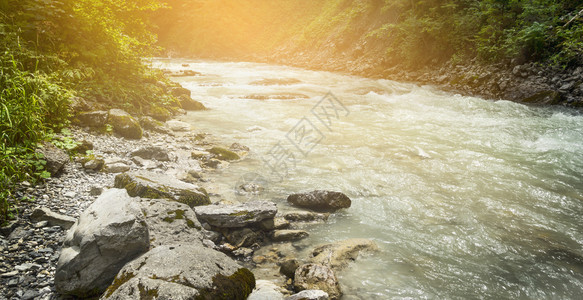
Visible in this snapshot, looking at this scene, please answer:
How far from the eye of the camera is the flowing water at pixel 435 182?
3.36 m

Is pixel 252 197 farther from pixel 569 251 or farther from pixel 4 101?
pixel 569 251

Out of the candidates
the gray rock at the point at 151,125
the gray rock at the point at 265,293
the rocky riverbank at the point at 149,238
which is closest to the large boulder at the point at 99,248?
the rocky riverbank at the point at 149,238

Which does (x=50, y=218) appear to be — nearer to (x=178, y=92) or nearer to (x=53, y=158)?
(x=53, y=158)

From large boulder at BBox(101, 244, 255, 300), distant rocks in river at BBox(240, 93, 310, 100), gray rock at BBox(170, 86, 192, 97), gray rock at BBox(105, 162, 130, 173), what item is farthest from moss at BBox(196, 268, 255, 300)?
distant rocks in river at BBox(240, 93, 310, 100)

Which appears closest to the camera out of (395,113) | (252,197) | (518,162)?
(252,197)

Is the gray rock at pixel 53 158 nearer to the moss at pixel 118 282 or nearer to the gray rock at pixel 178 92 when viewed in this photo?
the moss at pixel 118 282

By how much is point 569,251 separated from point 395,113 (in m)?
7.74

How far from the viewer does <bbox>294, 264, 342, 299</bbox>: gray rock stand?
2.92m

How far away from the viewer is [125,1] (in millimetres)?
8578

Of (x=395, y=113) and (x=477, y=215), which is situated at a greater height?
(x=395, y=113)

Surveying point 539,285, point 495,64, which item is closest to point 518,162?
point 539,285

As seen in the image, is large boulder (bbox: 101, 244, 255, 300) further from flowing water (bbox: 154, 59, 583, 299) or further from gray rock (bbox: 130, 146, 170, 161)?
gray rock (bbox: 130, 146, 170, 161)

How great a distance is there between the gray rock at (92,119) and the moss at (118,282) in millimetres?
5186

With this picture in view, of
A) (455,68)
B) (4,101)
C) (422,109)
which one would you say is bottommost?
(4,101)
